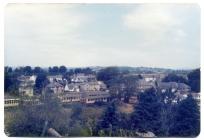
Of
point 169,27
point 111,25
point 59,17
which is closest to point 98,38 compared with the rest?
point 111,25

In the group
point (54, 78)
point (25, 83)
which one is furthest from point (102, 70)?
point (25, 83)

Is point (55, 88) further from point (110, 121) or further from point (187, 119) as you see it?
point (187, 119)

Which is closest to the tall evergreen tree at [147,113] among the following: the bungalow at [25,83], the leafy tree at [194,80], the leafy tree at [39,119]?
the leafy tree at [194,80]

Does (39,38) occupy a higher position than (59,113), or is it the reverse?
(39,38)

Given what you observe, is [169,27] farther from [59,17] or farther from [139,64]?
[59,17]

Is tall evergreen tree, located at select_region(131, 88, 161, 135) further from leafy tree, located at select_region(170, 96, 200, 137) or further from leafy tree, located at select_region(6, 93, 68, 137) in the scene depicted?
leafy tree, located at select_region(6, 93, 68, 137)

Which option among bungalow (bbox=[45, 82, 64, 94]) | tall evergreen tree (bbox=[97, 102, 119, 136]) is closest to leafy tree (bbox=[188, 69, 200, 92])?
tall evergreen tree (bbox=[97, 102, 119, 136])

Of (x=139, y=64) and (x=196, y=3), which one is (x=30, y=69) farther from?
(x=196, y=3)

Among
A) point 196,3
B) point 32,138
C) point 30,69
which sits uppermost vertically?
point 196,3
